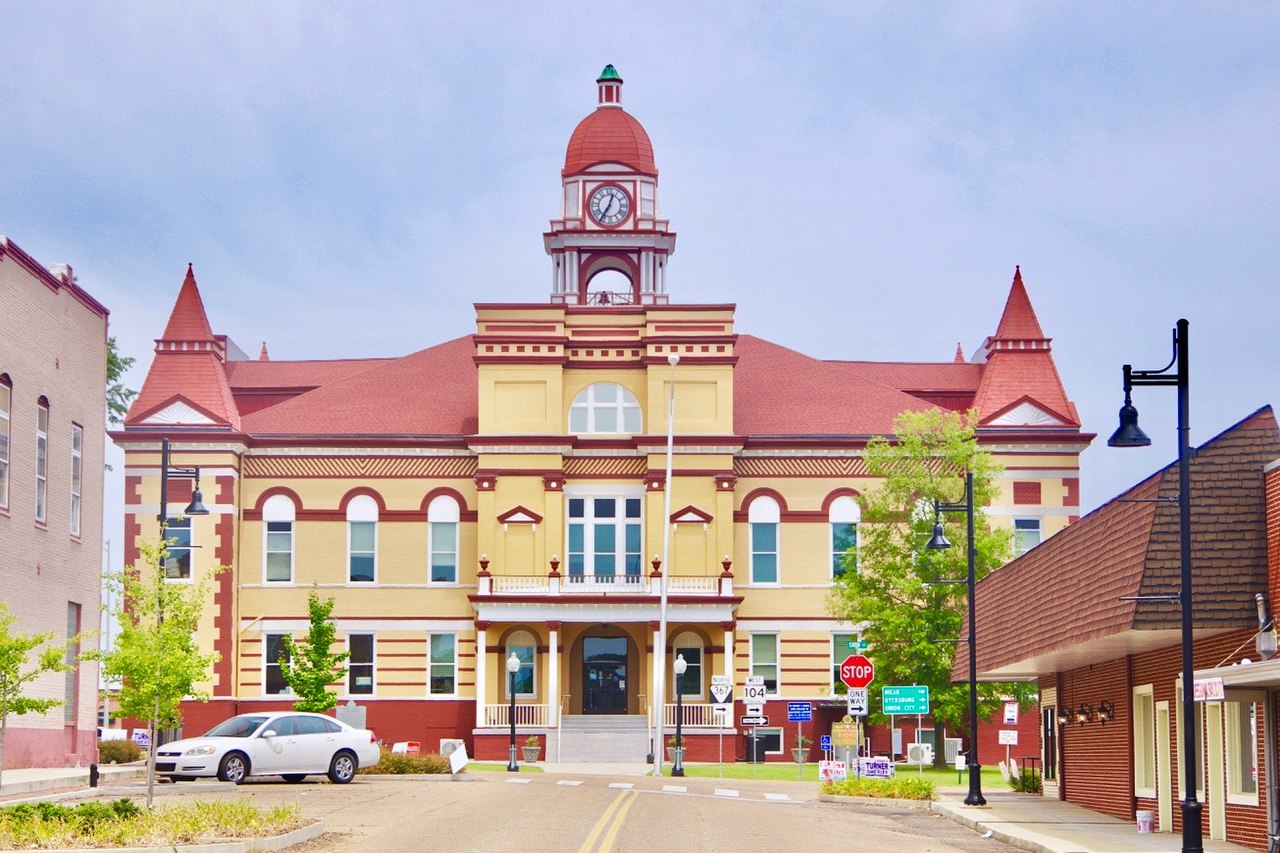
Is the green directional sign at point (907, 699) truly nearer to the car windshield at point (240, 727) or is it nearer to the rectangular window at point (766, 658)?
the car windshield at point (240, 727)

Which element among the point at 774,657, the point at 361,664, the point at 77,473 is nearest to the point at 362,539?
the point at 361,664

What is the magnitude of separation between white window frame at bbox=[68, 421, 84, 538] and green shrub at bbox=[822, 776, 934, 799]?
61.9ft

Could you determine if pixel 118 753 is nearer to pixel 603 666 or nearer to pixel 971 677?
pixel 603 666

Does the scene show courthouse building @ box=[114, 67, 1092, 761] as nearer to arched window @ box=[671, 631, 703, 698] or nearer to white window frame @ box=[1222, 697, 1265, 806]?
arched window @ box=[671, 631, 703, 698]

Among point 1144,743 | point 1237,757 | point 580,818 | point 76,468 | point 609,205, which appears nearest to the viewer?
point 1237,757

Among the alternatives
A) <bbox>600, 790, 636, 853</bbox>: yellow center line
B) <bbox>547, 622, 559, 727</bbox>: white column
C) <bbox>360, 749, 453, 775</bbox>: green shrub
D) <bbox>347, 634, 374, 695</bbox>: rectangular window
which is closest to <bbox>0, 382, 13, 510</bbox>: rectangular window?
<bbox>360, 749, 453, 775</bbox>: green shrub

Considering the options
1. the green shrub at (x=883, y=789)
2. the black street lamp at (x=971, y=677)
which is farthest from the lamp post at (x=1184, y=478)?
the green shrub at (x=883, y=789)

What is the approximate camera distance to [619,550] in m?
65.3

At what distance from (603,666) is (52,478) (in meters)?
26.6

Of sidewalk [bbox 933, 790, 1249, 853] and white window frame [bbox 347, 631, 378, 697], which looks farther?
white window frame [bbox 347, 631, 378, 697]

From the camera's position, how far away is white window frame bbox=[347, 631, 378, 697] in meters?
65.2

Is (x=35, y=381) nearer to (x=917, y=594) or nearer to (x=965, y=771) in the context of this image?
(x=917, y=594)

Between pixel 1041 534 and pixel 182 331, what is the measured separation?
102 feet

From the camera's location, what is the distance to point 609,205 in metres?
71.3
